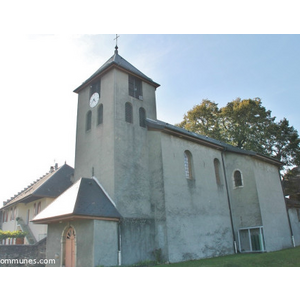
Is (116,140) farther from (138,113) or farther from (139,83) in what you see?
(139,83)

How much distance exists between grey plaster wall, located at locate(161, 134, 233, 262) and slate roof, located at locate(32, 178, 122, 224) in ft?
12.3

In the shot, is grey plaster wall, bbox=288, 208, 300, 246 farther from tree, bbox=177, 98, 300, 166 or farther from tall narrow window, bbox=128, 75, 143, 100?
tall narrow window, bbox=128, 75, 143, 100

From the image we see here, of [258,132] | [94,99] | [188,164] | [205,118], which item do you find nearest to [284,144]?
[258,132]

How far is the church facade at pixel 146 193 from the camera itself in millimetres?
14914

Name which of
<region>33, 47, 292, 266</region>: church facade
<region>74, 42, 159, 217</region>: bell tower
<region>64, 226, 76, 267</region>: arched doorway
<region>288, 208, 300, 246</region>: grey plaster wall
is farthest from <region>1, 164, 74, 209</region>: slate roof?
<region>288, 208, 300, 246</region>: grey plaster wall

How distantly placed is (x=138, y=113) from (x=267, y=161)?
12.9 m

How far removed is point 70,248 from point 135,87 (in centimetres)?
1129

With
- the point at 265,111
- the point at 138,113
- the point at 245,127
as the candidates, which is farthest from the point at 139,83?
the point at 265,111

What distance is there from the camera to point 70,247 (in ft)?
49.2

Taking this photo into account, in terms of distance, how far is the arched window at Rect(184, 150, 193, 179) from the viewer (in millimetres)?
19922

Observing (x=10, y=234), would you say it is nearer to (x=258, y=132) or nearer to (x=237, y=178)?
(x=237, y=178)

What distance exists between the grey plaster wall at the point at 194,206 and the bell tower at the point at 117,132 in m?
1.56

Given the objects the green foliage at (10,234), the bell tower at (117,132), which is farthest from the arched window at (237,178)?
the green foliage at (10,234)

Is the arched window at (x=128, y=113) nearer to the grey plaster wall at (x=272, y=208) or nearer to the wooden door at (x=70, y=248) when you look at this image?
the wooden door at (x=70, y=248)
